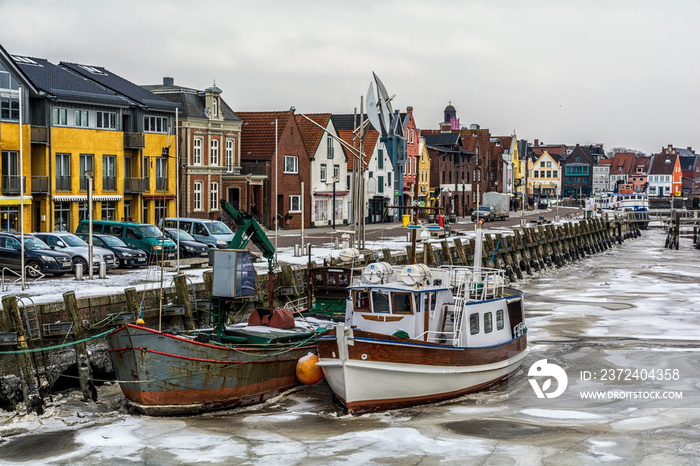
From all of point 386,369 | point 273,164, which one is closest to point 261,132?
point 273,164

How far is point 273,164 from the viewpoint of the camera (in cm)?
6844

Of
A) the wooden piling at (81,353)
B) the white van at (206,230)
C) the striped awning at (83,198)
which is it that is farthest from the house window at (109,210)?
the wooden piling at (81,353)

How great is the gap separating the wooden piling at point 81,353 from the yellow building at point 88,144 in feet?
85.3

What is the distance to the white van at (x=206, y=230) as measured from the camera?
46.7 meters

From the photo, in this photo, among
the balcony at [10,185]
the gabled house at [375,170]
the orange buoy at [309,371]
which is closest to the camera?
the orange buoy at [309,371]

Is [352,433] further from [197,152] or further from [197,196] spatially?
[197,152]

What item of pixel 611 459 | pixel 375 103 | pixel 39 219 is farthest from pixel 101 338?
pixel 39 219

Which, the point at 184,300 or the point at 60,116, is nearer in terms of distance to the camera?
the point at 184,300

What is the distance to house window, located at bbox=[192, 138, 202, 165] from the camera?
2500 inches

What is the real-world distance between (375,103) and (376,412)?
2253 cm

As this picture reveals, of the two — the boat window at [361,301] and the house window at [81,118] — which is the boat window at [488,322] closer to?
the boat window at [361,301]

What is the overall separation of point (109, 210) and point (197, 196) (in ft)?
25.1

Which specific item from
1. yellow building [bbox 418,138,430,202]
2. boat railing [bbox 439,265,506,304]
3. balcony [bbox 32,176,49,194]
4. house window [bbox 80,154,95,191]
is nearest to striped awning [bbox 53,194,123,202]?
house window [bbox 80,154,95,191]

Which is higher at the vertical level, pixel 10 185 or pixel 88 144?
pixel 88 144
